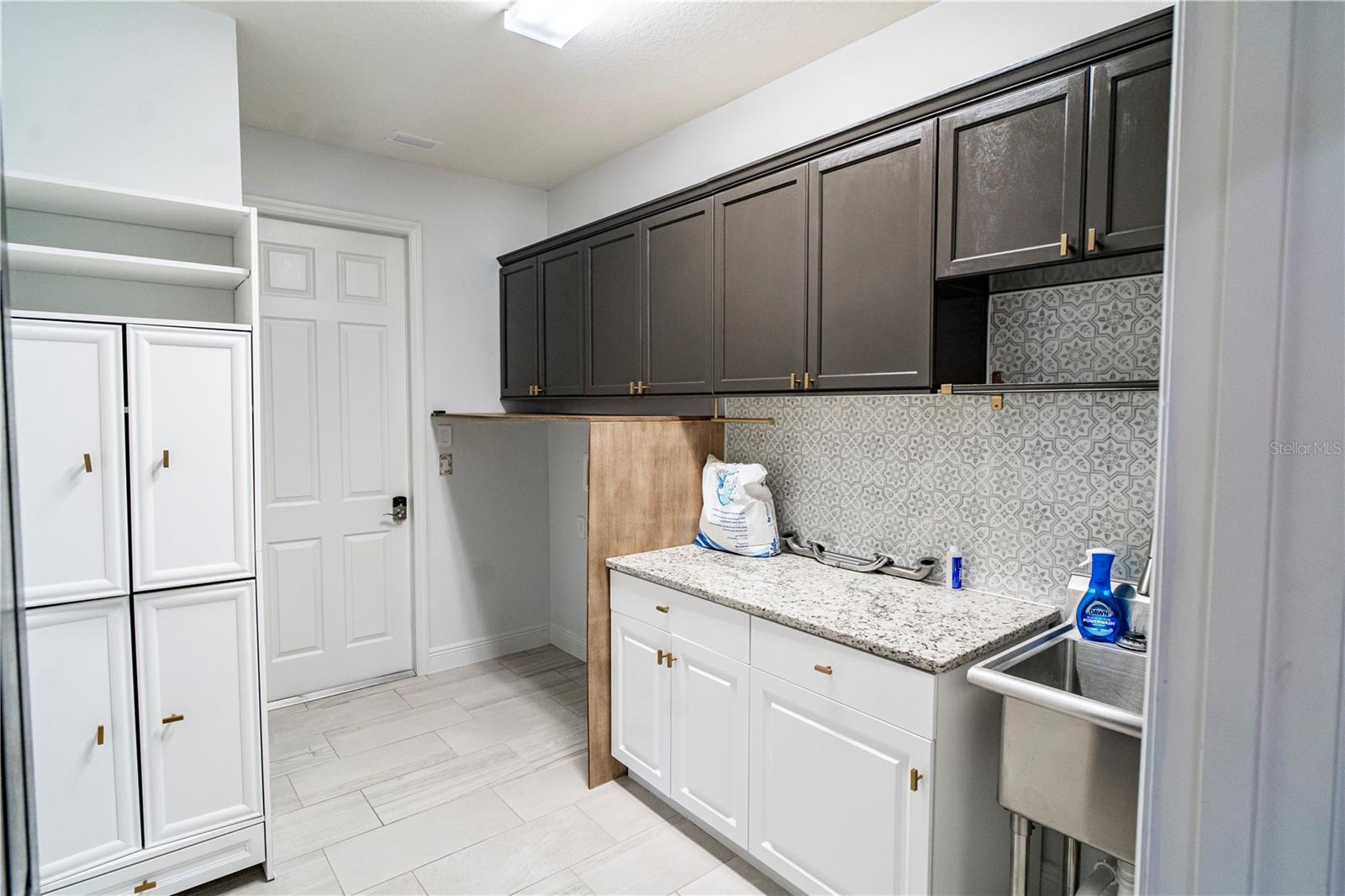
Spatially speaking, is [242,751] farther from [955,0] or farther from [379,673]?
[955,0]

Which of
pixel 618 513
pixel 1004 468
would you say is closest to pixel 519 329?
pixel 618 513

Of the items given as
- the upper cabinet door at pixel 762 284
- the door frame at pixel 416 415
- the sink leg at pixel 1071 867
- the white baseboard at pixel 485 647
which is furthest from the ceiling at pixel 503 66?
the white baseboard at pixel 485 647

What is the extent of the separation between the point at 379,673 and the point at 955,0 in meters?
3.92

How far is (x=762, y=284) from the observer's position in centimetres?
231

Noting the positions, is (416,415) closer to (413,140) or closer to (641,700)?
(413,140)

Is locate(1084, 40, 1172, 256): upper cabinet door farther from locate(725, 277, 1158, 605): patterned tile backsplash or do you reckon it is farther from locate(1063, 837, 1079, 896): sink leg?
locate(1063, 837, 1079, 896): sink leg

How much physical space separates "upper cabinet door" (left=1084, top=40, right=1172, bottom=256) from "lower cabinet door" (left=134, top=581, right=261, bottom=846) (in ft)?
8.31

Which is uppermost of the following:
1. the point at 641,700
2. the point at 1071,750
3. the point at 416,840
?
the point at 1071,750

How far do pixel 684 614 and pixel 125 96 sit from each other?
2.40m

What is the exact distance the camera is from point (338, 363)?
339 cm

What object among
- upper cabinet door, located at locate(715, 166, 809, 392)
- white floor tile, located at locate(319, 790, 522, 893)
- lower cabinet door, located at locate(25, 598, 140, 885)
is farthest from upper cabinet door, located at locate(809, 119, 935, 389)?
lower cabinet door, located at locate(25, 598, 140, 885)

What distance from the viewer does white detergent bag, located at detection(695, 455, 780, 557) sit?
2.59 meters

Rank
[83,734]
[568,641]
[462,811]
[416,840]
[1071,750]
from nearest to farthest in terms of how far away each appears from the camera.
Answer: [1071,750] → [83,734] → [416,840] → [462,811] → [568,641]

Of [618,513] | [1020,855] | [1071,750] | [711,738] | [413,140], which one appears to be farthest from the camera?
[413,140]
